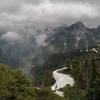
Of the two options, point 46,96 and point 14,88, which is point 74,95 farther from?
point 14,88

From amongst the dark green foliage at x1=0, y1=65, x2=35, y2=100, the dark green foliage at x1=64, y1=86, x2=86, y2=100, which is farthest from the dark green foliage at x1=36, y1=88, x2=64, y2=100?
the dark green foliage at x1=0, y1=65, x2=35, y2=100

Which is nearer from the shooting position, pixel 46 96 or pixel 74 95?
pixel 74 95

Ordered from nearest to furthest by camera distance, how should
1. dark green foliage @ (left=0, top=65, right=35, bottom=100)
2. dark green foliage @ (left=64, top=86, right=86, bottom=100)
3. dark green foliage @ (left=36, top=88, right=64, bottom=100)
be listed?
1. dark green foliage @ (left=0, top=65, right=35, bottom=100)
2. dark green foliage @ (left=64, top=86, right=86, bottom=100)
3. dark green foliage @ (left=36, top=88, right=64, bottom=100)

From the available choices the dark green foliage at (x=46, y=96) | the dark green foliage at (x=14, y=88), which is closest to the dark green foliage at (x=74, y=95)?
the dark green foliage at (x=46, y=96)

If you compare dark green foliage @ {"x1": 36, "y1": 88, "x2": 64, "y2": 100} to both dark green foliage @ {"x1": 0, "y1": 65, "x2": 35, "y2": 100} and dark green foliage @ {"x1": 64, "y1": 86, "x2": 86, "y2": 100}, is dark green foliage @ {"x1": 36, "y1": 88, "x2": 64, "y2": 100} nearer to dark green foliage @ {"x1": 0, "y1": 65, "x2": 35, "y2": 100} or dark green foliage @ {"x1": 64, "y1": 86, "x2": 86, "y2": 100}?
dark green foliage @ {"x1": 64, "y1": 86, "x2": 86, "y2": 100}

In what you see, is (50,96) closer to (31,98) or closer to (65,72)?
(31,98)

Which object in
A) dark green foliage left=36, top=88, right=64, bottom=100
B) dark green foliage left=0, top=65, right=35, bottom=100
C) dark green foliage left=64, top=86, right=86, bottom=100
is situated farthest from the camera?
dark green foliage left=36, top=88, right=64, bottom=100

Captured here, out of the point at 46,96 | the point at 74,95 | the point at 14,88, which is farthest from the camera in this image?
the point at 46,96

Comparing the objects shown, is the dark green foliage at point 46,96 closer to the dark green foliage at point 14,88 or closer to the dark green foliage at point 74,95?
the dark green foliage at point 74,95

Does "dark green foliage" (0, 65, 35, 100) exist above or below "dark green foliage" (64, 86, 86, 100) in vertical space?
above

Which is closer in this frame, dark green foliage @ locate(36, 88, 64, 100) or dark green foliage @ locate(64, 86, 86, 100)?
dark green foliage @ locate(64, 86, 86, 100)

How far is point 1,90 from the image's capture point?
3606 centimetres

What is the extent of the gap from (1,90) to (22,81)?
13.2ft

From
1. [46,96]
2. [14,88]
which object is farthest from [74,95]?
[14,88]
